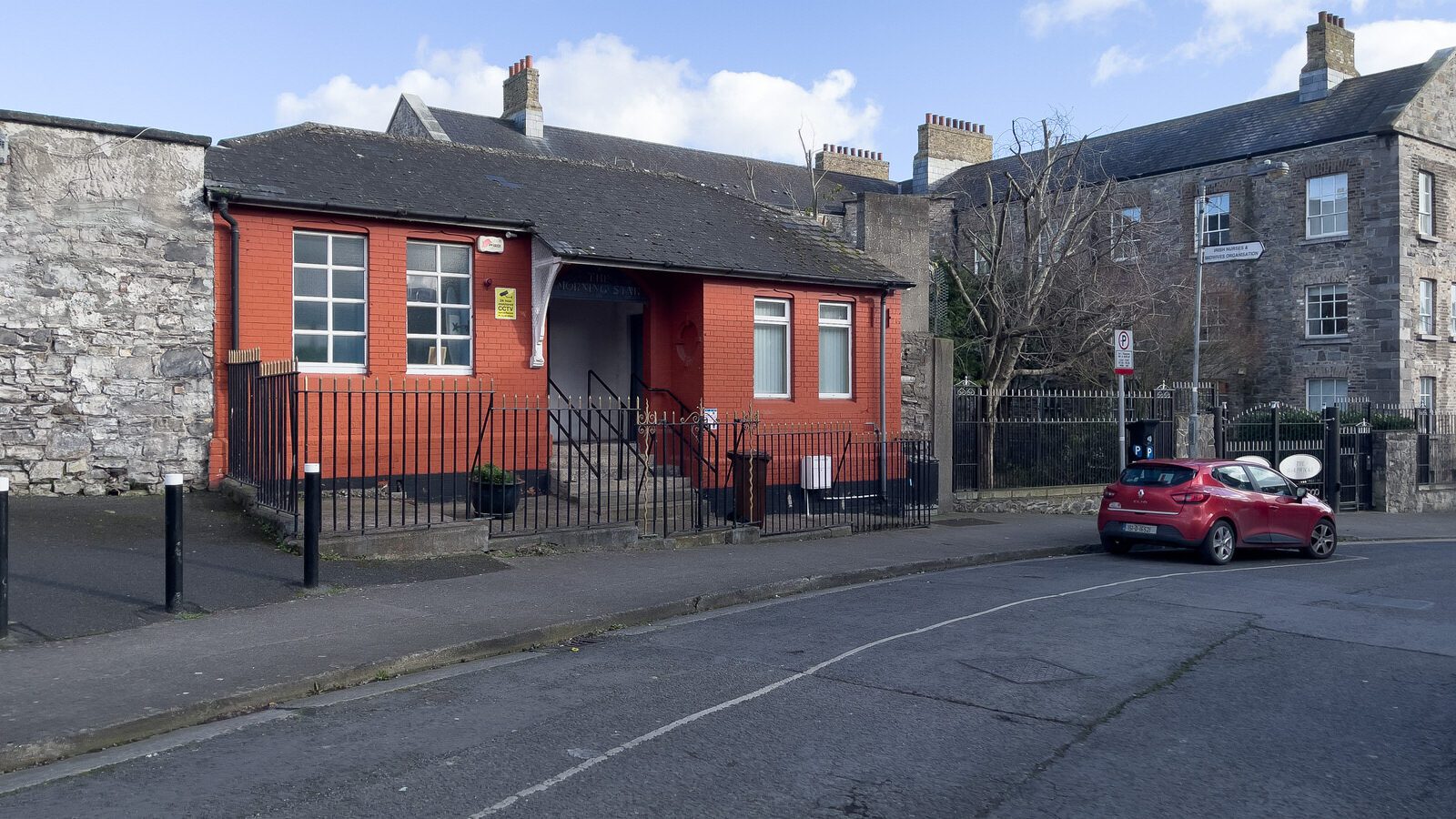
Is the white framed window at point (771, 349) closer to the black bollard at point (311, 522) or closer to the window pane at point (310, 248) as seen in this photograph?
the window pane at point (310, 248)

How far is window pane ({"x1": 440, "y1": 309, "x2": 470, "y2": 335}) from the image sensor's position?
50.2 feet

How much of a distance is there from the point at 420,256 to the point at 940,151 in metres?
30.7

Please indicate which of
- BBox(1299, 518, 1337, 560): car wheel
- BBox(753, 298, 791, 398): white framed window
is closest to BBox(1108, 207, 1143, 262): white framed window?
BBox(1299, 518, 1337, 560): car wheel

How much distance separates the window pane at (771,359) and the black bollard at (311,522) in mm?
9148

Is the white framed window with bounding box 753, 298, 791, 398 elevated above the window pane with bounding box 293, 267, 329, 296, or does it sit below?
below

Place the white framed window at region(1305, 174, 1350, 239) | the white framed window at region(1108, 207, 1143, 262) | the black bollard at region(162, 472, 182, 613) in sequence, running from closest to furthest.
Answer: the black bollard at region(162, 472, 182, 613)
the white framed window at region(1108, 207, 1143, 262)
the white framed window at region(1305, 174, 1350, 239)

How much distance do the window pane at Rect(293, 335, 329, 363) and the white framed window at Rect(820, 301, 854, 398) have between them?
26.0 ft

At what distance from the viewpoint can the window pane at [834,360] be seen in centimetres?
1856

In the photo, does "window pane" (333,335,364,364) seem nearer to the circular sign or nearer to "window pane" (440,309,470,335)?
"window pane" (440,309,470,335)

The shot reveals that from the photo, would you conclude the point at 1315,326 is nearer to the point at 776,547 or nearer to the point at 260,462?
the point at 776,547

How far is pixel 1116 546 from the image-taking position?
1571cm

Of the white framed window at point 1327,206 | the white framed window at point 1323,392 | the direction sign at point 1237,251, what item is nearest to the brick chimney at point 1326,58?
the white framed window at point 1327,206

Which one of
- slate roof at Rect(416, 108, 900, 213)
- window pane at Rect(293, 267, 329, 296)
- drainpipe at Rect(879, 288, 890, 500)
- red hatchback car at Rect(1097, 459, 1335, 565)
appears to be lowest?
red hatchback car at Rect(1097, 459, 1335, 565)

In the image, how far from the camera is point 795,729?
6.11m
